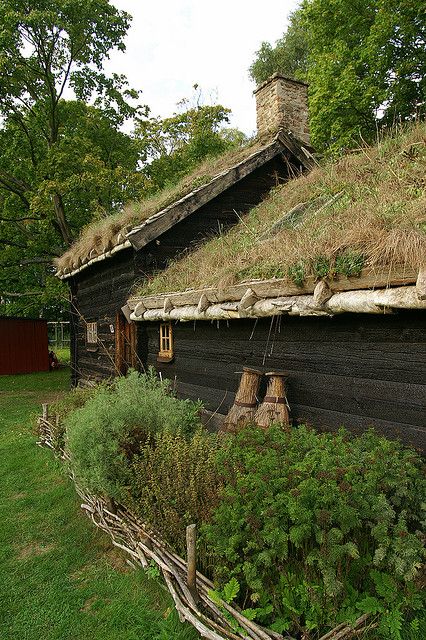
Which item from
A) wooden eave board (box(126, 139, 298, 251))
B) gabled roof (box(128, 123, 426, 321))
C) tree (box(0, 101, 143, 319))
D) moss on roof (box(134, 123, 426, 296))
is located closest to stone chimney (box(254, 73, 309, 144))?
wooden eave board (box(126, 139, 298, 251))

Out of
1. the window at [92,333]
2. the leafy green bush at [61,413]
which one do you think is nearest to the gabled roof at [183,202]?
the window at [92,333]

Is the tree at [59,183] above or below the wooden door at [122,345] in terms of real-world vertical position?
above

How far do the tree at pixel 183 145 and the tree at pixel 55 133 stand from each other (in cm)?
118

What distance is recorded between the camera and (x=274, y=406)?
192 inches

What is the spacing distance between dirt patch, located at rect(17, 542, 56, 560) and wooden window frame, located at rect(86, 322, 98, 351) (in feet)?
23.6

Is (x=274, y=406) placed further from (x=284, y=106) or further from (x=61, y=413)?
(x=284, y=106)

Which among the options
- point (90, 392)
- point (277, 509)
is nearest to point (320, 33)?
point (90, 392)

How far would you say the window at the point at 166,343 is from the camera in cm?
779

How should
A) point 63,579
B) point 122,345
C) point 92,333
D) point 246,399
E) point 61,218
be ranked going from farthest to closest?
point 61,218 → point 92,333 → point 122,345 → point 246,399 → point 63,579

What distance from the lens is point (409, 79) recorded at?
51.0ft

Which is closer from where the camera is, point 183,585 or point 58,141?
point 183,585

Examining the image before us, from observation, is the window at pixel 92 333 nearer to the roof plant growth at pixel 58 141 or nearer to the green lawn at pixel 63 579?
the roof plant growth at pixel 58 141

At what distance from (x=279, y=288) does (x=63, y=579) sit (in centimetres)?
347

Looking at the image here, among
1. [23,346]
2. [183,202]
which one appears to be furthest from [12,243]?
[183,202]
